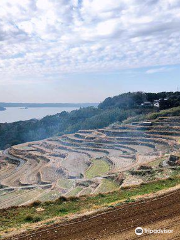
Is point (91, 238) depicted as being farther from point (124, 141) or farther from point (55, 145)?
point (55, 145)

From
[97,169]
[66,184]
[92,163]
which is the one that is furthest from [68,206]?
[92,163]

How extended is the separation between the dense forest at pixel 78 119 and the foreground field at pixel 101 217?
43.8 metres

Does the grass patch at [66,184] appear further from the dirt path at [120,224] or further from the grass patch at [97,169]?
the dirt path at [120,224]

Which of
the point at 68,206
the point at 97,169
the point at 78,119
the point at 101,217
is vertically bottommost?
the point at 97,169

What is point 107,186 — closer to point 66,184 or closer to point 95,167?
point 66,184

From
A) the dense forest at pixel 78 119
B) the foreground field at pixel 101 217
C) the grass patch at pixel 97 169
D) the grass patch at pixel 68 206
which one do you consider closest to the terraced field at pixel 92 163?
the grass patch at pixel 97 169

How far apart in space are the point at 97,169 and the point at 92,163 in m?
2.36

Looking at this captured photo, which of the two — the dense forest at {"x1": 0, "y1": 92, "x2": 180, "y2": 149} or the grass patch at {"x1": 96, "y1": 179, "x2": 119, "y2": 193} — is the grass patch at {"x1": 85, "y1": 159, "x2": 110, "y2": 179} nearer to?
the grass patch at {"x1": 96, "y1": 179, "x2": 119, "y2": 193}

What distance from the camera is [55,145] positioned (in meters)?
39.8

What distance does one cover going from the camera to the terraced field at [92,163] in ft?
57.9

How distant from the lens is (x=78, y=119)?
68.8 metres

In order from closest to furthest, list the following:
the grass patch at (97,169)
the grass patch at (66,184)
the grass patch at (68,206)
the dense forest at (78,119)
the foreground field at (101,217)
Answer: the foreground field at (101,217), the grass patch at (68,206), the grass patch at (66,184), the grass patch at (97,169), the dense forest at (78,119)

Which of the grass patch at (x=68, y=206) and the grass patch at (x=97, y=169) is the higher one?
the grass patch at (x=68, y=206)

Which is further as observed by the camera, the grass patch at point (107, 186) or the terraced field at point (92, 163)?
the terraced field at point (92, 163)
